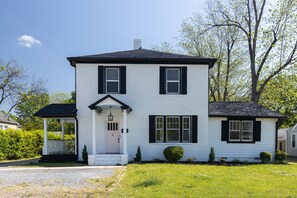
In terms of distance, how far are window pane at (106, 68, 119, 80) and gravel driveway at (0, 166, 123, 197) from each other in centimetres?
623

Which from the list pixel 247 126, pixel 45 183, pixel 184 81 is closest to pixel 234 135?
pixel 247 126

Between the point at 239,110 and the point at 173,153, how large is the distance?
17.3 feet

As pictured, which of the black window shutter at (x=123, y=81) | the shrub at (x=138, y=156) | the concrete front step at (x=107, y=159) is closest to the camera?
the concrete front step at (x=107, y=159)

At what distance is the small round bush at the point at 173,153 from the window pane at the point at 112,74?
5.16 metres

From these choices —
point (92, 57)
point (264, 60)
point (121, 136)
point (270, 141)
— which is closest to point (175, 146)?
point (121, 136)

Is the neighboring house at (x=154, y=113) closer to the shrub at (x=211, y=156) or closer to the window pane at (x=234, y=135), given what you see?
the window pane at (x=234, y=135)

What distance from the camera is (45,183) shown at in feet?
30.2

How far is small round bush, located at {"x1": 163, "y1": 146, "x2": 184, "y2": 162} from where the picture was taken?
581 inches

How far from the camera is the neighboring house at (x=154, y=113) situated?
15.6 meters

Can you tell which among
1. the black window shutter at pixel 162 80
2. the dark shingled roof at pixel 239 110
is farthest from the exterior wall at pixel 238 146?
the black window shutter at pixel 162 80

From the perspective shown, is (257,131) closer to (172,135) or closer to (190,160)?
(190,160)

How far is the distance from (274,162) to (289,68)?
1221 cm

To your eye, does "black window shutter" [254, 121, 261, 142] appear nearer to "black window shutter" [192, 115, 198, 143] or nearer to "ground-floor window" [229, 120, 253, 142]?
"ground-floor window" [229, 120, 253, 142]

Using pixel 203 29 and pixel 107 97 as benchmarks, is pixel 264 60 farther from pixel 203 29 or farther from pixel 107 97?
pixel 107 97
